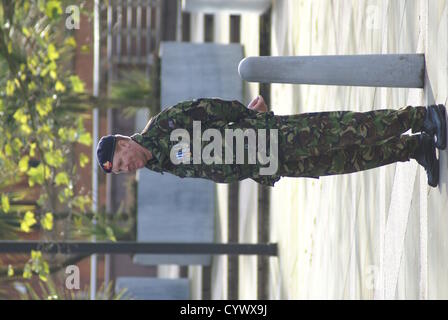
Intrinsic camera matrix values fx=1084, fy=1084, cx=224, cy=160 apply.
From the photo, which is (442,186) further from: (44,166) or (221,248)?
(44,166)

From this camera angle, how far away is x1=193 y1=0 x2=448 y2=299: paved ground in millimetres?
6031

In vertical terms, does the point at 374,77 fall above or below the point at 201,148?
above

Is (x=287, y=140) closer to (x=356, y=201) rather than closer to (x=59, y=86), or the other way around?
(x=356, y=201)

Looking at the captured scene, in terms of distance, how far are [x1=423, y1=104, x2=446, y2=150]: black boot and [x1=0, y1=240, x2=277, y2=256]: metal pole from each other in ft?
14.2

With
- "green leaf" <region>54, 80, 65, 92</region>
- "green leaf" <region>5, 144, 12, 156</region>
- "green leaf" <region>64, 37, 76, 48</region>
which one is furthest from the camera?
"green leaf" <region>64, 37, 76, 48</region>

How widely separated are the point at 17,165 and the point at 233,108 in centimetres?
484

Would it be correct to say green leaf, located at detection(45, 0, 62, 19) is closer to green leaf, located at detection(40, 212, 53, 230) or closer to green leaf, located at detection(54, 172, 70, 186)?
green leaf, located at detection(54, 172, 70, 186)

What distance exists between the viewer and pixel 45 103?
1075cm

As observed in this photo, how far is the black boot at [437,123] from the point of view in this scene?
5.81 meters

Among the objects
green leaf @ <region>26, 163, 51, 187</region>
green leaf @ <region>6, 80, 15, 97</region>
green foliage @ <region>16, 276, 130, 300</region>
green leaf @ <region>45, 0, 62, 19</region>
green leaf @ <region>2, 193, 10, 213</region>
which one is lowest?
green foliage @ <region>16, 276, 130, 300</region>

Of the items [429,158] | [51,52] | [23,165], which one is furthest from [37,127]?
[429,158]

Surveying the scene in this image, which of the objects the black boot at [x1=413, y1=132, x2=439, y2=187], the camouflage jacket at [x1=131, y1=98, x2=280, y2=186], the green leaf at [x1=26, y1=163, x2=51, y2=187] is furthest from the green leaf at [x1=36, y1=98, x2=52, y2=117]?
A: the black boot at [x1=413, y1=132, x2=439, y2=187]
